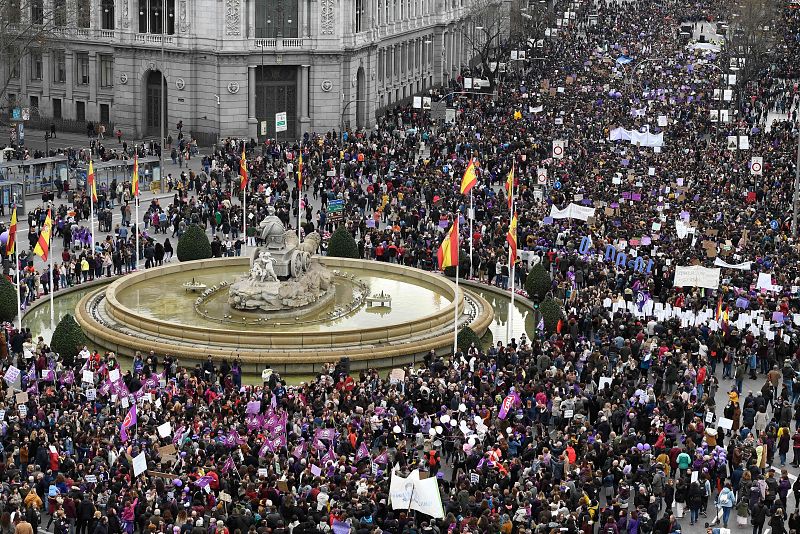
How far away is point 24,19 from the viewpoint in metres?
98.8

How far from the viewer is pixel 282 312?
53.9 metres

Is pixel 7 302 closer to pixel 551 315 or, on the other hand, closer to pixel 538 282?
pixel 551 315

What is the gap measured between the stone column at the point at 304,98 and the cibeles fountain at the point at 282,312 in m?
37.0

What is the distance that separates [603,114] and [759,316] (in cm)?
4757

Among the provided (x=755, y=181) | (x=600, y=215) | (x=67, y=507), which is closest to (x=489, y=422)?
(x=67, y=507)

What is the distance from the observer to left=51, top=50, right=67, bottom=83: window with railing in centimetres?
10119

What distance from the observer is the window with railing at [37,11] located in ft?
323

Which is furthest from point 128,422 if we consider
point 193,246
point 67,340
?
point 193,246

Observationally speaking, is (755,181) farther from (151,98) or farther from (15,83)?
(15,83)

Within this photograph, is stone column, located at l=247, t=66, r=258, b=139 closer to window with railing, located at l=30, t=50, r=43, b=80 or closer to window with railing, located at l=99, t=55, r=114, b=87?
window with railing, located at l=99, t=55, r=114, b=87

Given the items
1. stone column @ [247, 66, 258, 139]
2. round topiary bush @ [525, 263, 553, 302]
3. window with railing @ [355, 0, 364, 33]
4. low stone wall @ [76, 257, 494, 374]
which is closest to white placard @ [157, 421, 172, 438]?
low stone wall @ [76, 257, 494, 374]

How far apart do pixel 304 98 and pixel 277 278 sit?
144 feet

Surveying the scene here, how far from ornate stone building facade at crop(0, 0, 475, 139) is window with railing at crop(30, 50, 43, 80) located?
6 centimetres

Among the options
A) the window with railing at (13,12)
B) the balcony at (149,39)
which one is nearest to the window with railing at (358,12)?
the balcony at (149,39)
